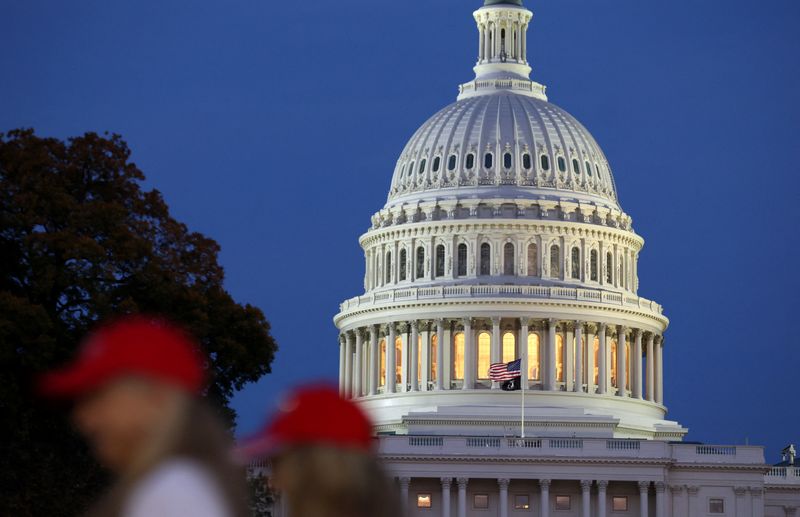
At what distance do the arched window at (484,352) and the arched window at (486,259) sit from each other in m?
5.85

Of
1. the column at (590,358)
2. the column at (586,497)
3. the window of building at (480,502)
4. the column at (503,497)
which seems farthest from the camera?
the column at (590,358)

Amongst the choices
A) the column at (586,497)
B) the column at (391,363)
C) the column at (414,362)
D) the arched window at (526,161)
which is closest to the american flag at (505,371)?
the column at (586,497)

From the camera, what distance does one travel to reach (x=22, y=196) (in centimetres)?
7438

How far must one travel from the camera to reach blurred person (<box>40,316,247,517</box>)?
8.40 metres

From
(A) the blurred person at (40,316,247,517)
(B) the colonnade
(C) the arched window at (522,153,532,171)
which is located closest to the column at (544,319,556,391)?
(B) the colonnade

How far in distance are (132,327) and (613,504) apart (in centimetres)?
13489

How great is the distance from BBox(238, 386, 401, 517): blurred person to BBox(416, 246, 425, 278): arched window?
523ft

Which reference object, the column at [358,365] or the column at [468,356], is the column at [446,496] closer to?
the column at [468,356]

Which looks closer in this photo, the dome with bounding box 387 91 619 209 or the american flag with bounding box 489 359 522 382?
the american flag with bounding box 489 359 522 382

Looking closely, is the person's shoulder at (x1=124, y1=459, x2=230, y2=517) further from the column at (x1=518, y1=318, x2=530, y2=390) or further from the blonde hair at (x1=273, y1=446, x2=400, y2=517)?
the column at (x1=518, y1=318, x2=530, y2=390)

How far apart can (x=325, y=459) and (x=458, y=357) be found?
155 meters

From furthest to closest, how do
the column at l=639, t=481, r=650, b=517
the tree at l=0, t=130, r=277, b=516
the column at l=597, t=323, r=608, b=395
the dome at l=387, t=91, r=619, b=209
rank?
the dome at l=387, t=91, r=619, b=209 < the column at l=597, t=323, r=608, b=395 < the column at l=639, t=481, r=650, b=517 < the tree at l=0, t=130, r=277, b=516

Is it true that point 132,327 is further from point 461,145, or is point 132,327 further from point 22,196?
point 461,145

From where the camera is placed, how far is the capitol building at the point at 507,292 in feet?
514
